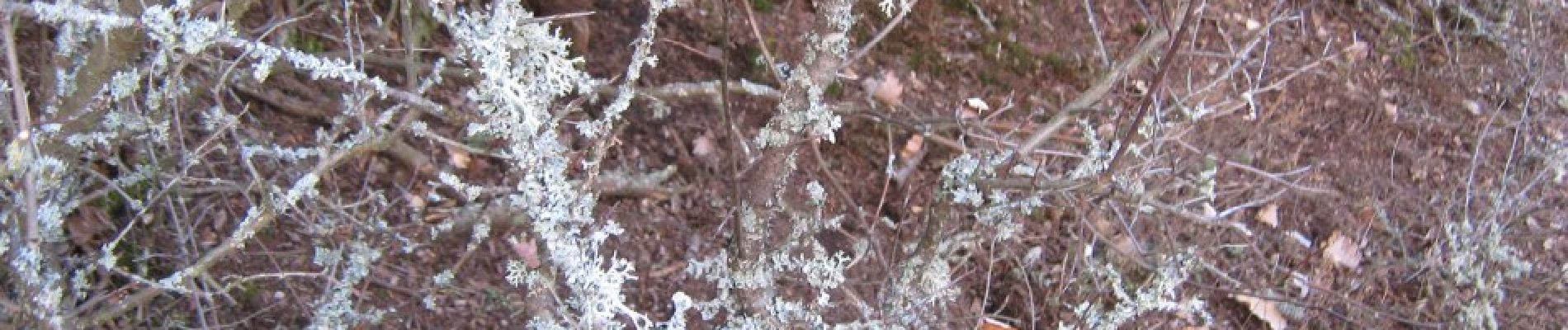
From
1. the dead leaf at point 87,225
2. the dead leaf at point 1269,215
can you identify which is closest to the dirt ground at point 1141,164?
the dead leaf at point 1269,215

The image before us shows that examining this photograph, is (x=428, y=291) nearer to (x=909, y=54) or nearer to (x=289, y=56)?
(x=289, y=56)

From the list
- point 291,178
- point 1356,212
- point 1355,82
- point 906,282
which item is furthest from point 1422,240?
point 291,178

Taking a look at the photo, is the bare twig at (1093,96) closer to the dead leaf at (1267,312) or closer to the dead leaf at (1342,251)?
the dead leaf at (1267,312)

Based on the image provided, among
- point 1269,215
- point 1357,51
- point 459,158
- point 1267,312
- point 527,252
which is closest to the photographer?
point 527,252

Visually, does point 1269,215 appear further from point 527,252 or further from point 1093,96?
point 527,252

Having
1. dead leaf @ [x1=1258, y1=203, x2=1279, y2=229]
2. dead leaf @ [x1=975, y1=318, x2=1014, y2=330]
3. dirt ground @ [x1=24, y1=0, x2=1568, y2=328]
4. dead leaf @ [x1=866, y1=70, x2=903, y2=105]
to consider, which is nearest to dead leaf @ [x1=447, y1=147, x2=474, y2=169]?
dirt ground @ [x1=24, y1=0, x2=1568, y2=328]

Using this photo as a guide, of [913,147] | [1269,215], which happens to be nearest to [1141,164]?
[913,147]

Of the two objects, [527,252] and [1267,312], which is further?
[1267,312]
